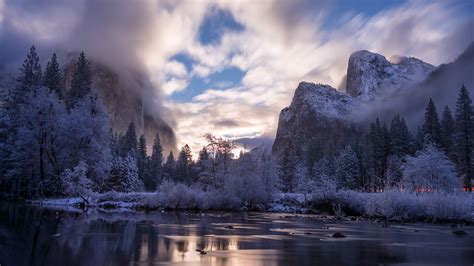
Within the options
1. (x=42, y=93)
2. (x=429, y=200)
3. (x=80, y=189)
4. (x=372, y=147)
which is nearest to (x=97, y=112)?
(x=42, y=93)

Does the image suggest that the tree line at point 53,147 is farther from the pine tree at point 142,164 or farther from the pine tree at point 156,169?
the pine tree at point 156,169

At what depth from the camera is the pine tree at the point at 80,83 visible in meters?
65.6

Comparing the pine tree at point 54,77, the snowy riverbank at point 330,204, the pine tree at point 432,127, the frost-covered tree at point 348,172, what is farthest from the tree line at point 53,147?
the pine tree at point 432,127

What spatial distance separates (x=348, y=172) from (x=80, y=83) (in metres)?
55.3

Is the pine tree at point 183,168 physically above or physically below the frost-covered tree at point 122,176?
above

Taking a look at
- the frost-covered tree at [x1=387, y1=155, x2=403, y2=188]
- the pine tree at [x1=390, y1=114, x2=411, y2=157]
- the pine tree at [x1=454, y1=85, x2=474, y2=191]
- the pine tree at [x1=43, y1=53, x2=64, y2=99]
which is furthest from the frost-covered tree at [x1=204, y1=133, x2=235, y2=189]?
the pine tree at [x1=454, y1=85, x2=474, y2=191]

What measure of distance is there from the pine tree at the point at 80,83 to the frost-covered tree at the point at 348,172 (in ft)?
172

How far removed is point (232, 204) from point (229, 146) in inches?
896

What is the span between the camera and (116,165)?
6781cm

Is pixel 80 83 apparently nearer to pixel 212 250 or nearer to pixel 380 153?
pixel 212 250

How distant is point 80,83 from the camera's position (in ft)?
220

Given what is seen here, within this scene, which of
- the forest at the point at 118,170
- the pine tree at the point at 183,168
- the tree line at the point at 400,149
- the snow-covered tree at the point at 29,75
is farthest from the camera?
the pine tree at the point at 183,168

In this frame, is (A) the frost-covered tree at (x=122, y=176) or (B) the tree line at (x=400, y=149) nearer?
(A) the frost-covered tree at (x=122, y=176)

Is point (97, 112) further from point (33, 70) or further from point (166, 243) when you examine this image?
point (166, 243)
